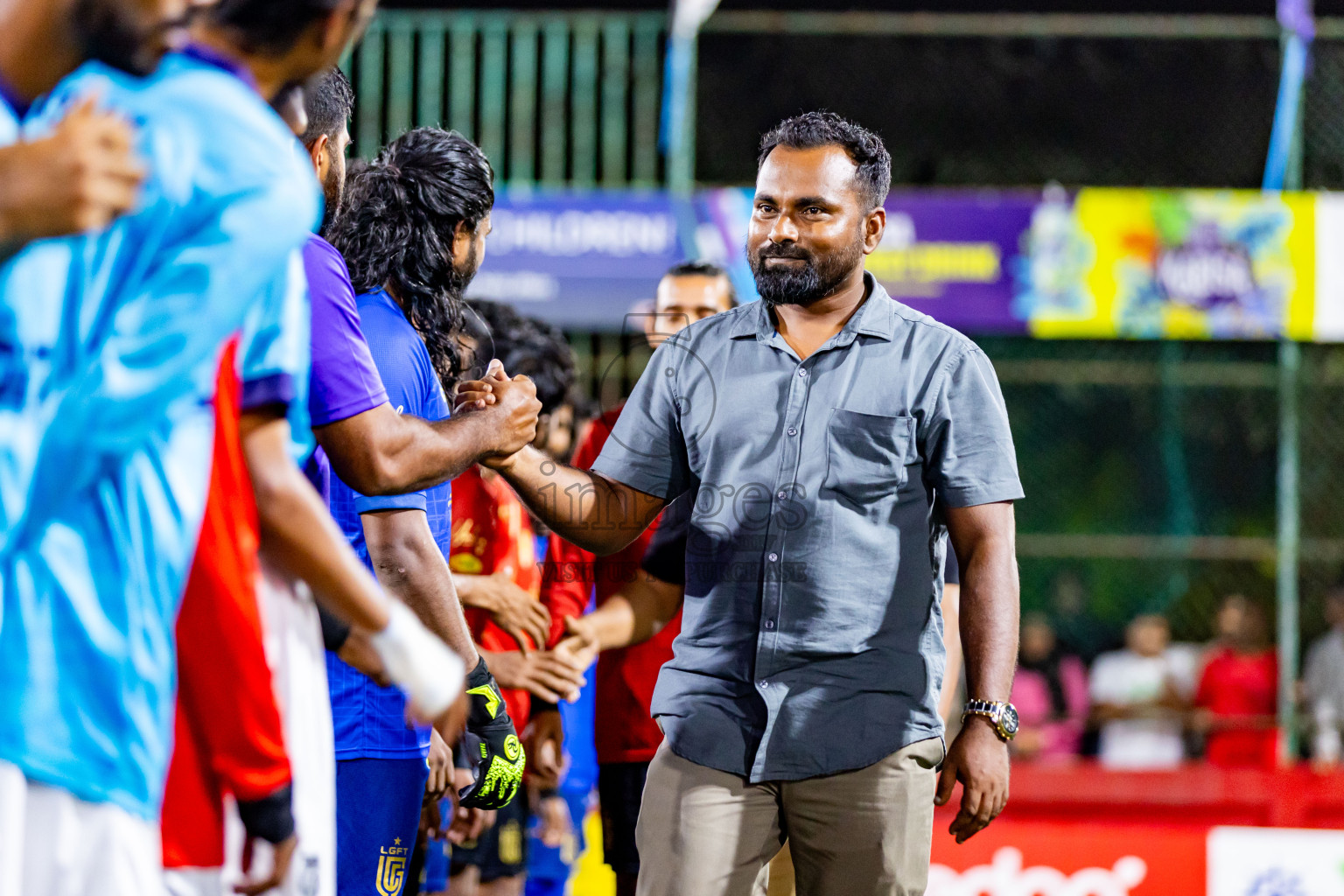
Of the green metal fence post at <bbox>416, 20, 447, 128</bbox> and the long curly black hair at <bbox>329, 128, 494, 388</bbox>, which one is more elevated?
the green metal fence post at <bbox>416, 20, 447, 128</bbox>

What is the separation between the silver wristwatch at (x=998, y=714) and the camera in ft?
10.1

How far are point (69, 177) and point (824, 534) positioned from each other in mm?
1907

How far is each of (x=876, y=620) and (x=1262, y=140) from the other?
699 inches

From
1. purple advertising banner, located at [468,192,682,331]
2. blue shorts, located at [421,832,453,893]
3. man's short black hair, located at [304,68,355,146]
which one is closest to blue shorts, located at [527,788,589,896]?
Answer: blue shorts, located at [421,832,453,893]

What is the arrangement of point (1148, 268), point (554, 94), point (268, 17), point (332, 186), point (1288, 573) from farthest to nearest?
point (554, 94), point (1148, 268), point (1288, 573), point (332, 186), point (268, 17)

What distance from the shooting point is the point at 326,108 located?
2998 mm

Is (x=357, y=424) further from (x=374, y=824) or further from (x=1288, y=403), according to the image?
(x=1288, y=403)

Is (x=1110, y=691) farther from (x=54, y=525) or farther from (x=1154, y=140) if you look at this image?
(x=1154, y=140)

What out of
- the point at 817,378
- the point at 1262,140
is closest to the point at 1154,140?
the point at 1262,140

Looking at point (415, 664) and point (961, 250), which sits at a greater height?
point (961, 250)

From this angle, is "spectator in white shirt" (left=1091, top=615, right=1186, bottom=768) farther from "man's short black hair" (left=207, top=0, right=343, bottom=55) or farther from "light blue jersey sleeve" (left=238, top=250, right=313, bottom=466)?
"man's short black hair" (left=207, top=0, right=343, bottom=55)

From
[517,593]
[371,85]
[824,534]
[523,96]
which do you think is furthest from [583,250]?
[824,534]

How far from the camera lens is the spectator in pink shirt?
9.83m

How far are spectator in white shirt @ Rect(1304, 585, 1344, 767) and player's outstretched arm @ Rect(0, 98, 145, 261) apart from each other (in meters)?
9.08
